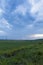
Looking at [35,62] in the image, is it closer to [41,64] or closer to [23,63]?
[41,64]

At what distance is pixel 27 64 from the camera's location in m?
21.5

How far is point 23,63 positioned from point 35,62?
318 cm

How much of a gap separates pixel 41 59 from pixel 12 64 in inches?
247

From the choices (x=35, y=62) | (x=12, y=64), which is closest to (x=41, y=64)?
(x=35, y=62)

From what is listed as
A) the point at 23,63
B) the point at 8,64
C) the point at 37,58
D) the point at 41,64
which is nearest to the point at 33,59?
the point at 37,58

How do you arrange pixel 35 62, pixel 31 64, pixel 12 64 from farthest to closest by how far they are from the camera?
pixel 35 62 → pixel 31 64 → pixel 12 64

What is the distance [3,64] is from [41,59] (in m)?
7.02

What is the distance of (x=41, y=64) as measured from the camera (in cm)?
2291

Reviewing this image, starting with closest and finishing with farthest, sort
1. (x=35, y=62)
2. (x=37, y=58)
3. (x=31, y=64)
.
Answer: (x=31, y=64) < (x=35, y=62) < (x=37, y=58)

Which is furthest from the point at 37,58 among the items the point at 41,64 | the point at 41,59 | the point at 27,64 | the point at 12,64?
the point at 12,64

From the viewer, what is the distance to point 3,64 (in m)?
20.9

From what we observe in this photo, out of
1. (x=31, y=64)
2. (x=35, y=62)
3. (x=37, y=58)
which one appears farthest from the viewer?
(x=37, y=58)

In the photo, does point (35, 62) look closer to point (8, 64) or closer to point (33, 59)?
point (33, 59)

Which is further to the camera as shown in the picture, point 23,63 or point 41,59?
point 41,59
